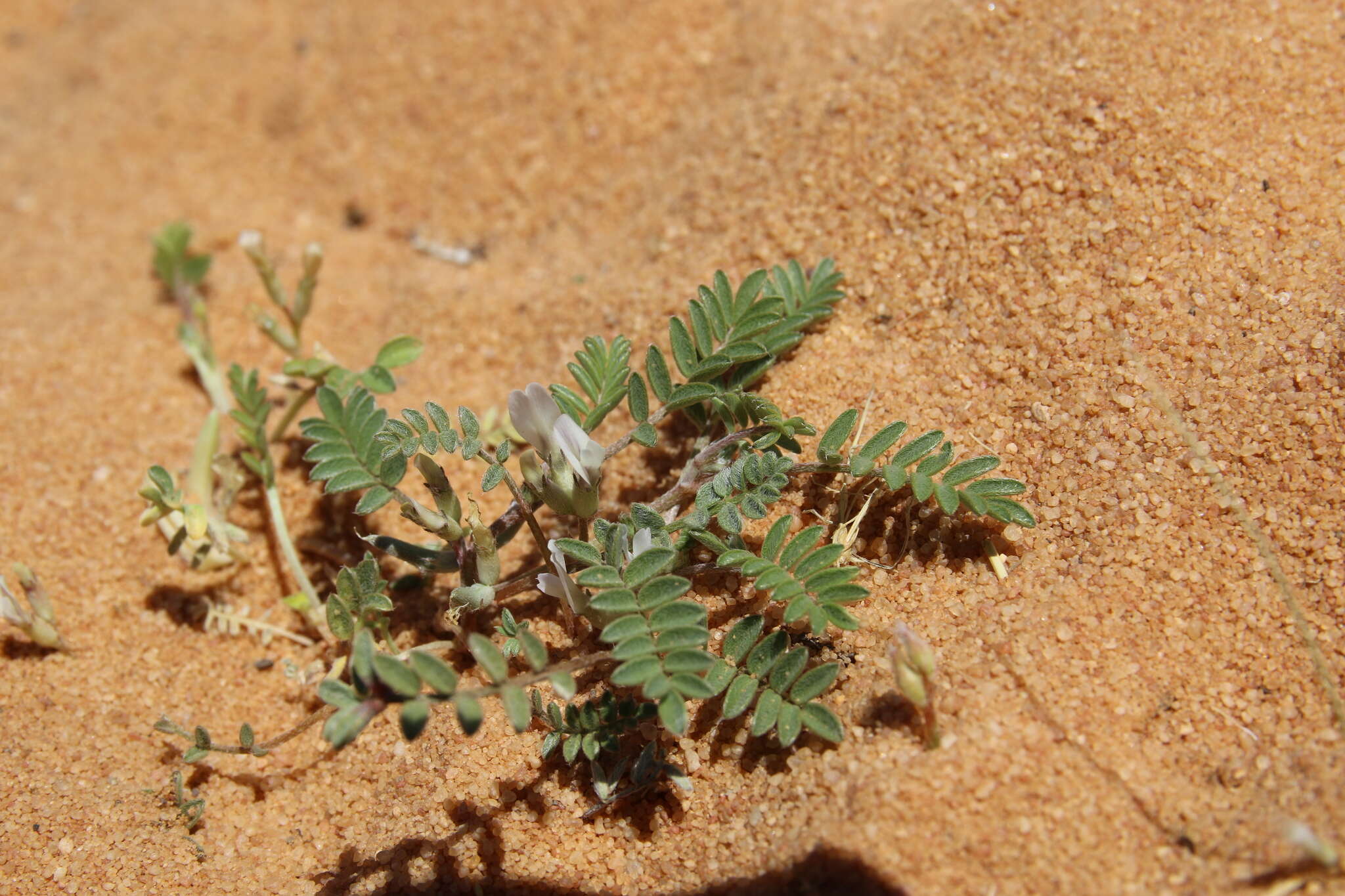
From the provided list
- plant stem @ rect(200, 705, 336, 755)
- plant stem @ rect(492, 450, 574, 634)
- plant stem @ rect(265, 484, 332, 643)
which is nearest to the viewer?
plant stem @ rect(200, 705, 336, 755)

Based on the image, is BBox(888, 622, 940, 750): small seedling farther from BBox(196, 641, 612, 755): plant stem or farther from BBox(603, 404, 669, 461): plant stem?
BBox(603, 404, 669, 461): plant stem

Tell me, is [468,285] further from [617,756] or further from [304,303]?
[617,756]

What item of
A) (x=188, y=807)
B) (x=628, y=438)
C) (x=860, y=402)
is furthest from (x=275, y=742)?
(x=860, y=402)

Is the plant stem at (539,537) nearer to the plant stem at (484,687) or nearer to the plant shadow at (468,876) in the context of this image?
the plant stem at (484,687)

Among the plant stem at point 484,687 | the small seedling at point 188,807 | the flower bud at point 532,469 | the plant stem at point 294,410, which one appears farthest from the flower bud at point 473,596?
the plant stem at point 294,410

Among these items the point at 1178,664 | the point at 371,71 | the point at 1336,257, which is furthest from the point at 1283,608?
the point at 371,71

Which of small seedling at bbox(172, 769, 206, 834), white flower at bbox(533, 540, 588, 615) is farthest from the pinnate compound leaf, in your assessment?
small seedling at bbox(172, 769, 206, 834)

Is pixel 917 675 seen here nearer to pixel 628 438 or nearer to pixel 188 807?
pixel 628 438
